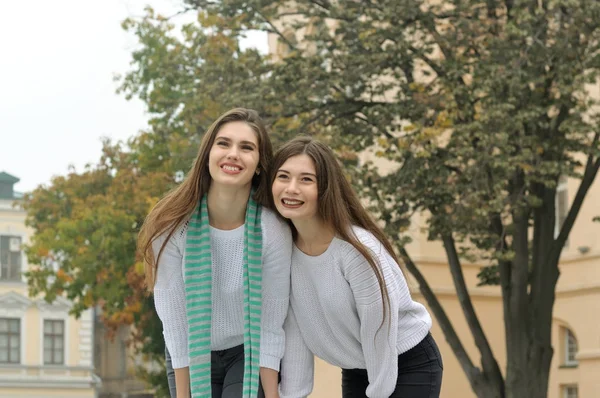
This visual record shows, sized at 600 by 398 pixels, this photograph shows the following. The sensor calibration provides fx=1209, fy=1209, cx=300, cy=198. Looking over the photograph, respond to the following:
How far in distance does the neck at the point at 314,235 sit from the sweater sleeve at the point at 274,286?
0.09 metres

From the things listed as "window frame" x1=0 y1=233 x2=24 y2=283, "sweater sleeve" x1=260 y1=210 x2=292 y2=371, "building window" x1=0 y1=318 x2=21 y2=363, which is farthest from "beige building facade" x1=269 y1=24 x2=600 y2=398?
"window frame" x1=0 y1=233 x2=24 y2=283

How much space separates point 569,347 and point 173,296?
20.7m

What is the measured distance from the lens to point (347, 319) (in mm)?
5551

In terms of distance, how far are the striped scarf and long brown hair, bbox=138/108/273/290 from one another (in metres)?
0.05

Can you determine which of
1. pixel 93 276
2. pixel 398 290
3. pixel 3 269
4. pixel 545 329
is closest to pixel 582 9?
pixel 545 329

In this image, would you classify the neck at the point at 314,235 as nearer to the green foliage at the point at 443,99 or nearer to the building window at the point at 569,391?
the green foliage at the point at 443,99

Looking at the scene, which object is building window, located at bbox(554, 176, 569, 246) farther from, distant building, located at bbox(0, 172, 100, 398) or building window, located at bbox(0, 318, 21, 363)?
building window, located at bbox(0, 318, 21, 363)

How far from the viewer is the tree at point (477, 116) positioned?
15.9 metres

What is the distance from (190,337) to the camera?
566cm

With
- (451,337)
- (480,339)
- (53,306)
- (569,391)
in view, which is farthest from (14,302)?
(480,339)

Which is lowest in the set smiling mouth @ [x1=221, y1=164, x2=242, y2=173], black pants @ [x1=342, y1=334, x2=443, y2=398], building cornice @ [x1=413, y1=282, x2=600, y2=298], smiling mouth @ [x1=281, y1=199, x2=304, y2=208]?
black pants @ [x1=342, y1=334, x2=443, y2=398]

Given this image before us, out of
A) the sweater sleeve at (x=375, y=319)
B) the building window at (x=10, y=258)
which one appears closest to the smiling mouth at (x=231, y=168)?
the sweater sleeve at (x=375, y=319)

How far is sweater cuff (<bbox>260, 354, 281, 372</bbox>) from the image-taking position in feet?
18.5

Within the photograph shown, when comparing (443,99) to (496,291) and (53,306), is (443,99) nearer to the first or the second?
(496,291)
